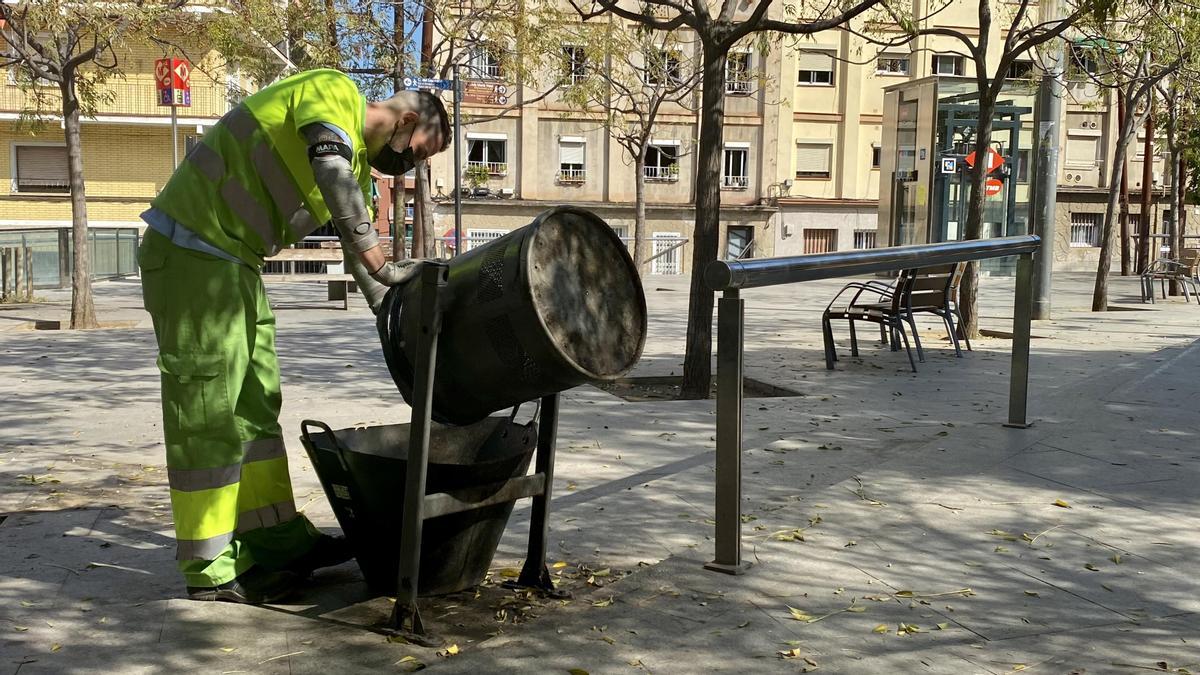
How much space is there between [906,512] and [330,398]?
4303mm

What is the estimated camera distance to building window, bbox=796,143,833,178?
140 feet

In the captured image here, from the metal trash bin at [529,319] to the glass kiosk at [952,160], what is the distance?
22065 mm

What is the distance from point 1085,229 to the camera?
43.1 m

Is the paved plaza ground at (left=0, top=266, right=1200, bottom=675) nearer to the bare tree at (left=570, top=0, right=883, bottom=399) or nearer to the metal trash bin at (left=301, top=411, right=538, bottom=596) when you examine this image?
the metal trash bin at (left=301, top=411, right=538, bottom=596)

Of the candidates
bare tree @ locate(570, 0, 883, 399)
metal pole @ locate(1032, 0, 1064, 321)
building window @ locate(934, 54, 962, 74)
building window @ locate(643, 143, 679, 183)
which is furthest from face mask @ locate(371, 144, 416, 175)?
building window @ locate(934, 54, 962, 74)

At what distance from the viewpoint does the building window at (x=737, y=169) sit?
41500mm

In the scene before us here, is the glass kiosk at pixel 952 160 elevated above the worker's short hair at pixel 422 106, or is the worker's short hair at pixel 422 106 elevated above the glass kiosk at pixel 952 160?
the glass kiosk at pixel 952 160

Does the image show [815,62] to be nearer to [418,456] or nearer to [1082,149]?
[1082,149]

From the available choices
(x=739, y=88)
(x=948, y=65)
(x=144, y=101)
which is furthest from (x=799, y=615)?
(x=948, y=65)

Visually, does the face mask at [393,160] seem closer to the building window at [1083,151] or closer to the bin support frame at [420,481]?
the bin support frame at [420,481]

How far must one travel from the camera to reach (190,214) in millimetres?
3506

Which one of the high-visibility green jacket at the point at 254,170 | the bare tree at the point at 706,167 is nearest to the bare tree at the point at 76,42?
the bare tree at the point at 706,167

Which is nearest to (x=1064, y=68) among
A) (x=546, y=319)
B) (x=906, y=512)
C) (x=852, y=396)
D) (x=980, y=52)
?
(x=980, y=52)

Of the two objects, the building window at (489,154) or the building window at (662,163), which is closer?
the building window at (489,154)
